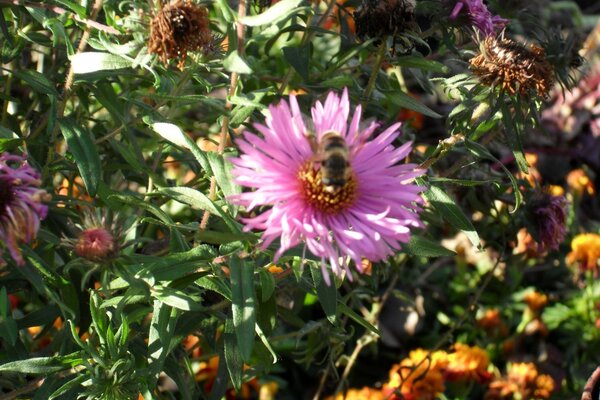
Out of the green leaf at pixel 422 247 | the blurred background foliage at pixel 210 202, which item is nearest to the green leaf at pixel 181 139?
the blurred background foliage at pixel 210 202

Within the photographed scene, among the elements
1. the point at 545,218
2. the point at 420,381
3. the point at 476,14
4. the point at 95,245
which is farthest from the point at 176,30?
the point at 420,381

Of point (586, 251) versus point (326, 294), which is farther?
point (586, 251)

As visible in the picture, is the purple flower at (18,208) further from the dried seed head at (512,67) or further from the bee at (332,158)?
the dried seed head at (512,67)

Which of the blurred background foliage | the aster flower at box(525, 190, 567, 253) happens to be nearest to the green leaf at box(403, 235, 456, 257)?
the blurred background foliage

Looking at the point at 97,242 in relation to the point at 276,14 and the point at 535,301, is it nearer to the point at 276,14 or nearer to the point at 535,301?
the point at 276,14

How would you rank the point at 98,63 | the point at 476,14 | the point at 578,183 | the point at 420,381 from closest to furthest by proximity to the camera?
the point at 98,63
the point at 476,14
the point at 420,381
the point at 578,183

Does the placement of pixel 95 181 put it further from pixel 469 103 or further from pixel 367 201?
pixel 469 103
